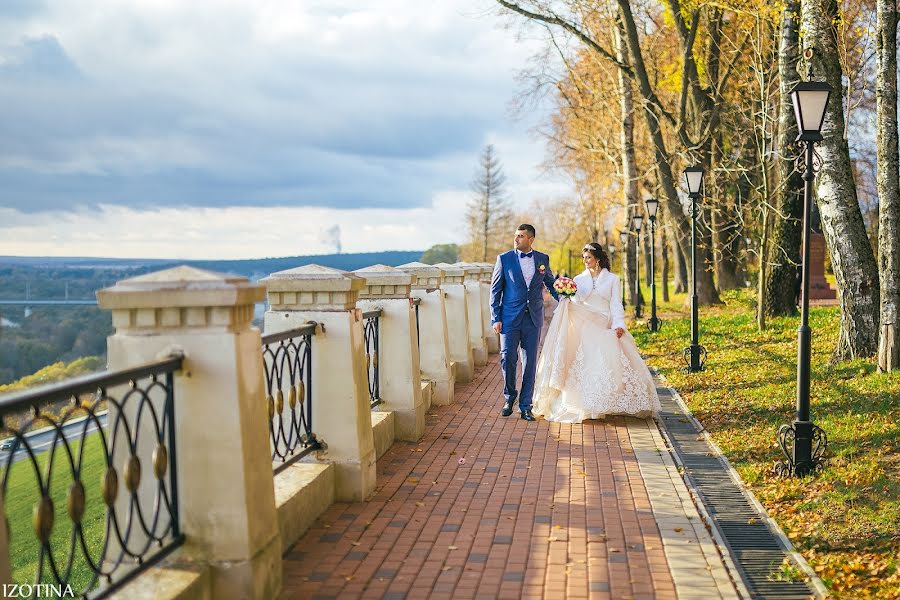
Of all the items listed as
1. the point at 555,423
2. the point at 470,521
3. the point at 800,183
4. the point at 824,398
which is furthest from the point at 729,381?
the point at 800,183

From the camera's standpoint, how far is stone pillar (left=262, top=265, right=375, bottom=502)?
Result: 6922mm

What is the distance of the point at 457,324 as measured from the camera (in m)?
14.8

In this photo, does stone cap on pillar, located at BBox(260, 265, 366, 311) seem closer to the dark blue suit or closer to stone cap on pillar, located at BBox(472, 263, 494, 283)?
the dark blue suit

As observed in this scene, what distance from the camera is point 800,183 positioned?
20.9 metres

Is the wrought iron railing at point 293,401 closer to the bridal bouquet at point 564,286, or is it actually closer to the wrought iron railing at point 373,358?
the wrought iron railing at point 373,358

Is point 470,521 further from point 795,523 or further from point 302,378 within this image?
point 795,523

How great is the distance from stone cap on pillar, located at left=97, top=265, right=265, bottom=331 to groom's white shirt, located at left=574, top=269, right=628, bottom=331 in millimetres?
6802

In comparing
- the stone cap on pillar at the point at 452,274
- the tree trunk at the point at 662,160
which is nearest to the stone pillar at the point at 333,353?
the stone cap on pillar at the point at 452,274

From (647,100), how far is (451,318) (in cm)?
1168

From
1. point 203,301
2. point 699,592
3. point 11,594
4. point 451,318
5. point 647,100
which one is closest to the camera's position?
point 11,594

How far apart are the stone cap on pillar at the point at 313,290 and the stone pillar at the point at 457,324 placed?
7.62 m

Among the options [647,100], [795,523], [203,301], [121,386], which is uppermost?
[647,100]

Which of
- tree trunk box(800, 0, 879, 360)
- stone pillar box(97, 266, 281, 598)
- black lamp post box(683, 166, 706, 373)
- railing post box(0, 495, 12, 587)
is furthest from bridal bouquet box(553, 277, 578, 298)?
railing post box(0, 495, 12, 587)

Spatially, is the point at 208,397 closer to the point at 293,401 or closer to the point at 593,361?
the point at 293,401
